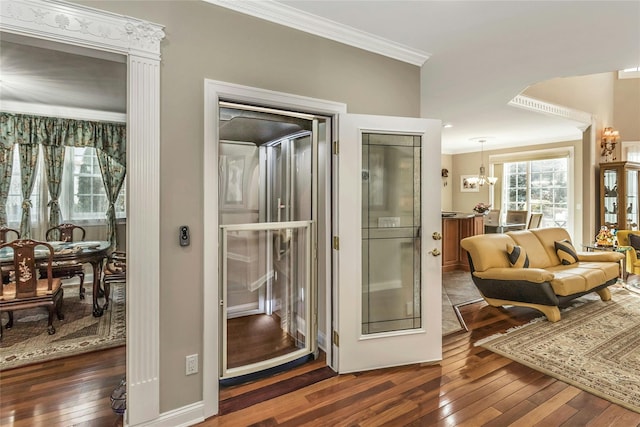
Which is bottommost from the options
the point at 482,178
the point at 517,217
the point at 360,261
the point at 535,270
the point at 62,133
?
the point at 535,270

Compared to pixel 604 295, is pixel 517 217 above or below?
above

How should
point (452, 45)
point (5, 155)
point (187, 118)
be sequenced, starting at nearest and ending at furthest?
point (187, 118) < point (452, 45) < point (5, 155)

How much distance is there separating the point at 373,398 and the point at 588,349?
2132 millimetres

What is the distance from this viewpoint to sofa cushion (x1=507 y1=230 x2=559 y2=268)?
169 inches

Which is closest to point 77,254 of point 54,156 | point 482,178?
point 54,156

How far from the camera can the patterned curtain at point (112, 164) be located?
5.26m

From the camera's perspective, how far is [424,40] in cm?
258

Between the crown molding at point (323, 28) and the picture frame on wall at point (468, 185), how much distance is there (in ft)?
21.4

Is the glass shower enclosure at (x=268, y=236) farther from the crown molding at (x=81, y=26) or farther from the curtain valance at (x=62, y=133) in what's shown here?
the curtain valance at (x=62, y=133)

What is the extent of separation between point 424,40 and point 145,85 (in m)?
2.03

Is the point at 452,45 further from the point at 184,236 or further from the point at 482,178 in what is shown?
the point at 482,178

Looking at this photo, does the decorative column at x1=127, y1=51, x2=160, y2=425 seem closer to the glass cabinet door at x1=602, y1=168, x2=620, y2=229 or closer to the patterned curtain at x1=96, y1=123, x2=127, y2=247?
the patterned curtain at x1=96, y1=123, x2=127, y2=247

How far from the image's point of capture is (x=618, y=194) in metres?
5.73

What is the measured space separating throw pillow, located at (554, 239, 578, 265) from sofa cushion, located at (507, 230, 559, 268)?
0.30ft
